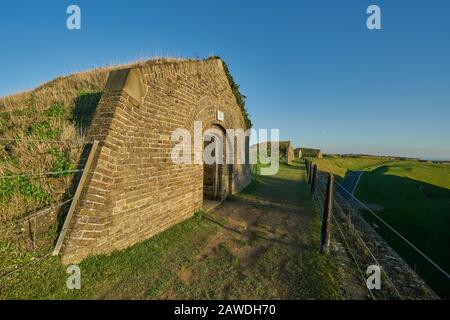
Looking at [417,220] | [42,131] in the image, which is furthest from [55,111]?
[417,220]

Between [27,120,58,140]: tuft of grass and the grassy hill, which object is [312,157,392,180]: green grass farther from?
[27,120,58,140]: tuft of grass

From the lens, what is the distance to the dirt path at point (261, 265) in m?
3.43

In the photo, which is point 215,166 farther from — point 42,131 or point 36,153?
point 36,153

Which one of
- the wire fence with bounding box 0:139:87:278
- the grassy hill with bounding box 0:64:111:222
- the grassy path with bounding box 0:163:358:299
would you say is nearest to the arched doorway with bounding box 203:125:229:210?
the grassy path with bounding box 0:163:358:299

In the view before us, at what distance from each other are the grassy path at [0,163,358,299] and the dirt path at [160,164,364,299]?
15 mm

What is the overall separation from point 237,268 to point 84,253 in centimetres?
280

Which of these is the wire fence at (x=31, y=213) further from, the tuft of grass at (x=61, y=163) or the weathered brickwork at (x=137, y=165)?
the weathered brickwork at (x=137, y=165)

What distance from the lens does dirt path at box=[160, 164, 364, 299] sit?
11.2 ft

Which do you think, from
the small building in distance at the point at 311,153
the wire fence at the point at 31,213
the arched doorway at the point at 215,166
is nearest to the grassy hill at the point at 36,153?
the wire fence at the point at 31,213

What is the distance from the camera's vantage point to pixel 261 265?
4.31 meters

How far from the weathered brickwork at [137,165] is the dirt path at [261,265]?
59.9 inches

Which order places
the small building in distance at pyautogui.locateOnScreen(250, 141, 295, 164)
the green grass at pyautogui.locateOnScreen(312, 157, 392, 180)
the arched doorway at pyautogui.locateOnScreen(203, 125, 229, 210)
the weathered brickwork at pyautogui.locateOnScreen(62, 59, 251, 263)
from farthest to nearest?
1. the small building in distance at pyautogui.locateOnScreen(250, 141, 295, 164)
2. the green grass at pyautogui.locateOnScreen(312, 157, 392, 180)
3. the arched doorway at pyautogui.locateOnScreen(203, 125, 229, 210)
4. the weathered brickwork at pyautogui.locateOnScreen(62, 59, 251, 263)
